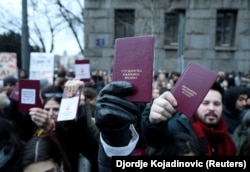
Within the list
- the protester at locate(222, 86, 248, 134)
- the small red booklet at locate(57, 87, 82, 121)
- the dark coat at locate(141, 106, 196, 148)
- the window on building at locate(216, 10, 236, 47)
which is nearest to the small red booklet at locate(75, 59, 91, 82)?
the protester at locate(222, 86, 248, 134)

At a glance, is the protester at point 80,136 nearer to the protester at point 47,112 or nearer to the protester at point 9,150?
the protester at point 47,112

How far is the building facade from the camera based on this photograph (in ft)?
51.4

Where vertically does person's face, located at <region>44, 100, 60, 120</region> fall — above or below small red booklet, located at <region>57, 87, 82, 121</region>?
below

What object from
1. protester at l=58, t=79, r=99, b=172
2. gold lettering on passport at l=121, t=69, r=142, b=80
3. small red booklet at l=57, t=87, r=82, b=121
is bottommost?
protester at l=58, t=79, r=99, b=172

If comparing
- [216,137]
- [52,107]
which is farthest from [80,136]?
[216,137]

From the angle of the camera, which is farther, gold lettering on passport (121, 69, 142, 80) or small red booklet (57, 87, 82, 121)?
small red booklet (57, 87, 82, 121)

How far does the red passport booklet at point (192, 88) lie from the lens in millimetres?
1557

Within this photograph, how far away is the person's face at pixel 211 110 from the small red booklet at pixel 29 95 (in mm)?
1522

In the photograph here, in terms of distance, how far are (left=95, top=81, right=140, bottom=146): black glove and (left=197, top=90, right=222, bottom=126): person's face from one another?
1.20 metres

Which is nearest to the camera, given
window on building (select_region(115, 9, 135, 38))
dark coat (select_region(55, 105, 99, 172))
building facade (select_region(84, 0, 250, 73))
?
dark coat (select_region(55, 105, 99, 172))

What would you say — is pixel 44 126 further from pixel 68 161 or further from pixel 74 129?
pixel 68 161

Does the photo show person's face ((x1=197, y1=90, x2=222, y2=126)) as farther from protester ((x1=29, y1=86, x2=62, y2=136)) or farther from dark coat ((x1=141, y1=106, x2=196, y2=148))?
protester ((x1=29, y1=86, x2=62, y2=136))

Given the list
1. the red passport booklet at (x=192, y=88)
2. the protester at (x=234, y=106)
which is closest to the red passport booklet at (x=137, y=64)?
the red passport booklet at (x=192, y=88)

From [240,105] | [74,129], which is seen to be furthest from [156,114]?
[240,105]
